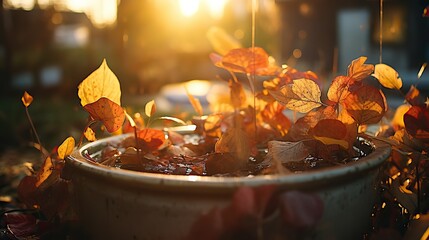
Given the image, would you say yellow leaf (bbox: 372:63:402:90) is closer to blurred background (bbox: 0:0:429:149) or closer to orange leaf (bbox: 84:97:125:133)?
orange leaf (bbox: 84:97:125:133)

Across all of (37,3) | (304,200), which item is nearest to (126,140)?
(304,200)

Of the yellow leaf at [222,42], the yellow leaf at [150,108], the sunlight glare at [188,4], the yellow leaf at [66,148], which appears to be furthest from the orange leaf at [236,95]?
the sunlight glare at [188,4]

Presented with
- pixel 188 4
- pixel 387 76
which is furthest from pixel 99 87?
pixel 188 4

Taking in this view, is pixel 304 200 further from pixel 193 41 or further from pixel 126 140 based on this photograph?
pixel 193 41

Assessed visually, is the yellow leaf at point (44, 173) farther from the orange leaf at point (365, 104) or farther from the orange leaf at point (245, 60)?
the orange leaf at point (365, 104)

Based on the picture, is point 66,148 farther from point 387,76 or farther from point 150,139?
point 387,76

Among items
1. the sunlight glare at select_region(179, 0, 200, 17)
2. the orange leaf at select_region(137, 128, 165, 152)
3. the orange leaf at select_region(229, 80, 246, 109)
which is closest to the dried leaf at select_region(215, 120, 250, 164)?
the orange leaf at select_region(137, 128, 165, 152)
